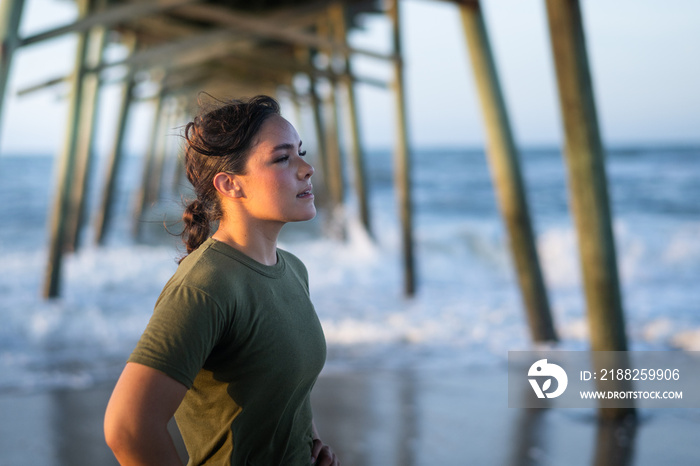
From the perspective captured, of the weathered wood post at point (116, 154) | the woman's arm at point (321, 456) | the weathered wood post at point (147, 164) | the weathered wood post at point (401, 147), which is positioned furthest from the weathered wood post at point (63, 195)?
the weathered wood post at point (147, 164)

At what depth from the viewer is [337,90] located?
1091 cm

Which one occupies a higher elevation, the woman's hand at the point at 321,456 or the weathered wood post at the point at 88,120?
the weathered wood post at the point at 88,120

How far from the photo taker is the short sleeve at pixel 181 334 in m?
1.00

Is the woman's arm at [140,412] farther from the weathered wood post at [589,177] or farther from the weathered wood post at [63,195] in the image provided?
the weathered wood post at [63,195]

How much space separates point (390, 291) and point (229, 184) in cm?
629

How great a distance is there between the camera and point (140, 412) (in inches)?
39.4

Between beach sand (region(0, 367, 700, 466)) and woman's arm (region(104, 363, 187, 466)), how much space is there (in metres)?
1.76

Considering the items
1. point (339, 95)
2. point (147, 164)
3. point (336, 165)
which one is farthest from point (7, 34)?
point (147, 164)

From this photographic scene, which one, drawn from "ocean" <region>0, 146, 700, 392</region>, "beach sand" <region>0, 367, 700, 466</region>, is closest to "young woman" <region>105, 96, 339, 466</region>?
"ocean" <region>0, 146, 700, 392</region>

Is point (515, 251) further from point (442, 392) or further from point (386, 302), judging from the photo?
point (386, 302)

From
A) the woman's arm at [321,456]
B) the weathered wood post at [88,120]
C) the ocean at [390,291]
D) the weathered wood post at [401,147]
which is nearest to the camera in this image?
the woman's arm at [321,456]

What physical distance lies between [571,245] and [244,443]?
476 inches

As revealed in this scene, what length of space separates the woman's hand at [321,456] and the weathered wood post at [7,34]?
328 cm

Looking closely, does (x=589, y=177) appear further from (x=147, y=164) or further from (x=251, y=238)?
(x=147, y=164)
